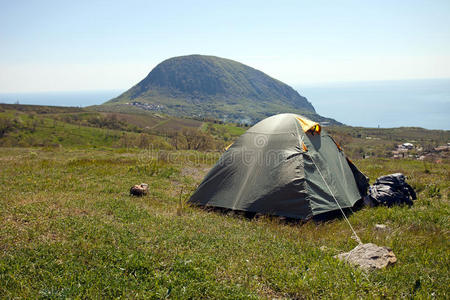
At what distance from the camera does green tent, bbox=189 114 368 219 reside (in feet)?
29.1

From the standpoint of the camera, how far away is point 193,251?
5.88m

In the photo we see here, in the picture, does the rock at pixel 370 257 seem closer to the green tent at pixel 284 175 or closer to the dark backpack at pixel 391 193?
the green tent at pixel 284 175

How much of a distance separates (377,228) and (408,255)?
6.18ft

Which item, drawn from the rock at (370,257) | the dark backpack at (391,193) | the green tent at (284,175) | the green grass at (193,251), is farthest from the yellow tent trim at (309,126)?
the rock at (370,257)

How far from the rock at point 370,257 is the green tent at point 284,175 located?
8.28 ft

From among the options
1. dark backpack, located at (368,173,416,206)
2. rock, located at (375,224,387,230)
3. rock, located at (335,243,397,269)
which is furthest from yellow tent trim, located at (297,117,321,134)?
rock, located at (335,243,397,269)

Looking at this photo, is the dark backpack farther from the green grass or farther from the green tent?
the green tent

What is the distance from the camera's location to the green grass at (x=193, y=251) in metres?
4.61

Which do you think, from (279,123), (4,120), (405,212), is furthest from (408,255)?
(4,120)

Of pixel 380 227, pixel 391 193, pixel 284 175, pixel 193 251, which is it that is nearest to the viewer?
pixel 193 251

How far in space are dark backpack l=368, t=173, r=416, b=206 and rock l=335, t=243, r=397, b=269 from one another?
461 centimetres

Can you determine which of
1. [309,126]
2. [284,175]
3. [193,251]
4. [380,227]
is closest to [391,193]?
[380,227]

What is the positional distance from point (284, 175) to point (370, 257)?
405cm

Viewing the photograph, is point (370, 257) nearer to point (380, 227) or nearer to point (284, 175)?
point (380, 227)
